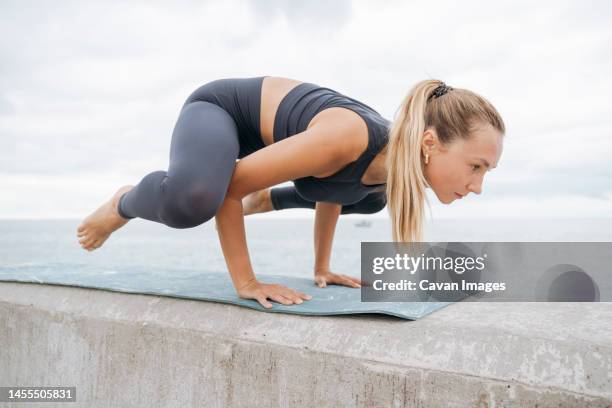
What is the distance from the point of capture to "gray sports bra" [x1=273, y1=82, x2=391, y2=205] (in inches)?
74.0

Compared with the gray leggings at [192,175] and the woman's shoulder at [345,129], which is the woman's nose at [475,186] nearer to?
the woman's shoulder at [345,129]

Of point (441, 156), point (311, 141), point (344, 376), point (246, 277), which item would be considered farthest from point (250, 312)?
point (441, 156)

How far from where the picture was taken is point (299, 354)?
4.72 feet

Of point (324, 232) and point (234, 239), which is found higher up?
point (324, 232)

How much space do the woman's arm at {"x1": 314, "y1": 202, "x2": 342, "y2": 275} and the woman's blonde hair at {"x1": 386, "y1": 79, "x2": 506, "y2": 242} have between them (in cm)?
69

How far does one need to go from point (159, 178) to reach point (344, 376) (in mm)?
1020

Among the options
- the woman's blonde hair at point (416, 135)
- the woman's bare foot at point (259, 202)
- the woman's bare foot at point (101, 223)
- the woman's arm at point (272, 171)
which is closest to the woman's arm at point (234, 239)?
the woman's arm at point (272, 171)

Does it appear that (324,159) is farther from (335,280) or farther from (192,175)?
(335,280)

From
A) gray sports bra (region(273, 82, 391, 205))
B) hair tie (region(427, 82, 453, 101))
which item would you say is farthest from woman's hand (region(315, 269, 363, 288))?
hair tie (region(427, 82, 453, 101))

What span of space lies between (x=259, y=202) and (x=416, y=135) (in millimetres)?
1266

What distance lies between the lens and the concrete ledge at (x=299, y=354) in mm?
1168

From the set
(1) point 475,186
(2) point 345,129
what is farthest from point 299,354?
(1) point 475,186

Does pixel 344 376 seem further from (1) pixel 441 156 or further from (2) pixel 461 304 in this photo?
(1) pixel 441 156

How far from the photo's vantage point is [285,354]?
146 centimetres
